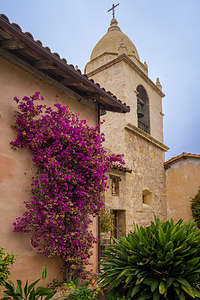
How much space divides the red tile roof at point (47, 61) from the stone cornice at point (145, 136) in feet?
16.2

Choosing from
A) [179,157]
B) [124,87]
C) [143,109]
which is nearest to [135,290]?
[124,87]

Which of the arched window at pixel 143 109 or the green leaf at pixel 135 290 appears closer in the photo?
the green leaf at pixel 135 290

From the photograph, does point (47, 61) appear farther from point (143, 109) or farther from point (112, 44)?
point (112, 44)

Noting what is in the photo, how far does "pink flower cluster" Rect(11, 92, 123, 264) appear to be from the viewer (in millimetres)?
3955

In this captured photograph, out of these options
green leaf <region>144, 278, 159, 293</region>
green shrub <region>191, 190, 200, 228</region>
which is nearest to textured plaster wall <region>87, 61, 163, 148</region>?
green shrub <region>191, 190, 200, 228</region>

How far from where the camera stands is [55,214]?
3.97 meters

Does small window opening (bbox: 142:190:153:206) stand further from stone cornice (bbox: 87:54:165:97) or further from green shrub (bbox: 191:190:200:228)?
stone cornice (bbox: 87:54:165:97)

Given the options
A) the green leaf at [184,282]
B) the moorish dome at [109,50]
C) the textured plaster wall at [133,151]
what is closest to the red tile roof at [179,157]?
the textured plaster wall at [133,151]

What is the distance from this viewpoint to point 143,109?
13555mm

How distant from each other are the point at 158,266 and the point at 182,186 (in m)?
10.3

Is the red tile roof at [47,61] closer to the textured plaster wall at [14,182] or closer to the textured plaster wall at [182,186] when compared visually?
the textured plaster wall at [14,182]

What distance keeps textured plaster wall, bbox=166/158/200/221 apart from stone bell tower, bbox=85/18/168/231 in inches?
16.9

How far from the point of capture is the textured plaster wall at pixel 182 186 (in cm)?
1240

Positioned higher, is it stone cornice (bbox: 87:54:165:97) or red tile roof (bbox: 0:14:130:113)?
stone cornice (bbox: 87:54:165:97)
